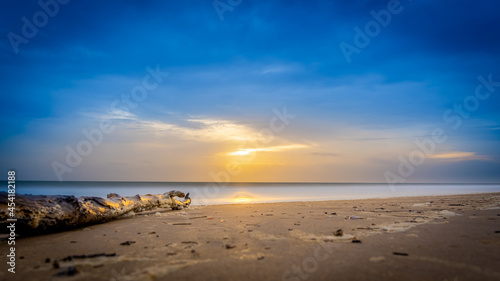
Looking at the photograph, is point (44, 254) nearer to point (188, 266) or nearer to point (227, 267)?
point (188, 266)

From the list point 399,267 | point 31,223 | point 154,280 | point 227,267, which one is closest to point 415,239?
point 399,267

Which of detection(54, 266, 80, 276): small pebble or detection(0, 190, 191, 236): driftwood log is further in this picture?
detection(0, 190, 191, 236): driftwood log

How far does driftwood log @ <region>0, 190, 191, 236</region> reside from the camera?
4059 millimetres

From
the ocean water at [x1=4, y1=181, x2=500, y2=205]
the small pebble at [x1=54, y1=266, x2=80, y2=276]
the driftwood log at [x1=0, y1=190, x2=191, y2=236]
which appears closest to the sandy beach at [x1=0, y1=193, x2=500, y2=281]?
the small pebble at [x1=54, y1=266, x2=80, y2=276]

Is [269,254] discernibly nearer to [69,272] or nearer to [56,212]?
[69,272]

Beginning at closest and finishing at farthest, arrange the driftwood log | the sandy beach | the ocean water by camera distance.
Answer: the sandy beach
the driftwood log
the ocean water

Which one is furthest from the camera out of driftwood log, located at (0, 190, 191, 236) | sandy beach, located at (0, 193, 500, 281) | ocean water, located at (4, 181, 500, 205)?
ocean water, located at (4, 181, 500, 205)

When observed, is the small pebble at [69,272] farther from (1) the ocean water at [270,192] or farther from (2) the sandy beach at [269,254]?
(1) the ocean water at [270,192]

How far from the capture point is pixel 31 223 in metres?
4.21

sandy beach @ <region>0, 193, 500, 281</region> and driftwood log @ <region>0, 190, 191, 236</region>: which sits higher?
driftwood log @ <region>0, 190, 191, 236</region>

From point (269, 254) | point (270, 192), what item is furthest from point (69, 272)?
point (270, 192)

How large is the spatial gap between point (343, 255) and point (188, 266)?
70.5 inches

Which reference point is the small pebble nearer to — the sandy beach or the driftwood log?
the sandy beach

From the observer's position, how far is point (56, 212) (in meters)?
4.57
